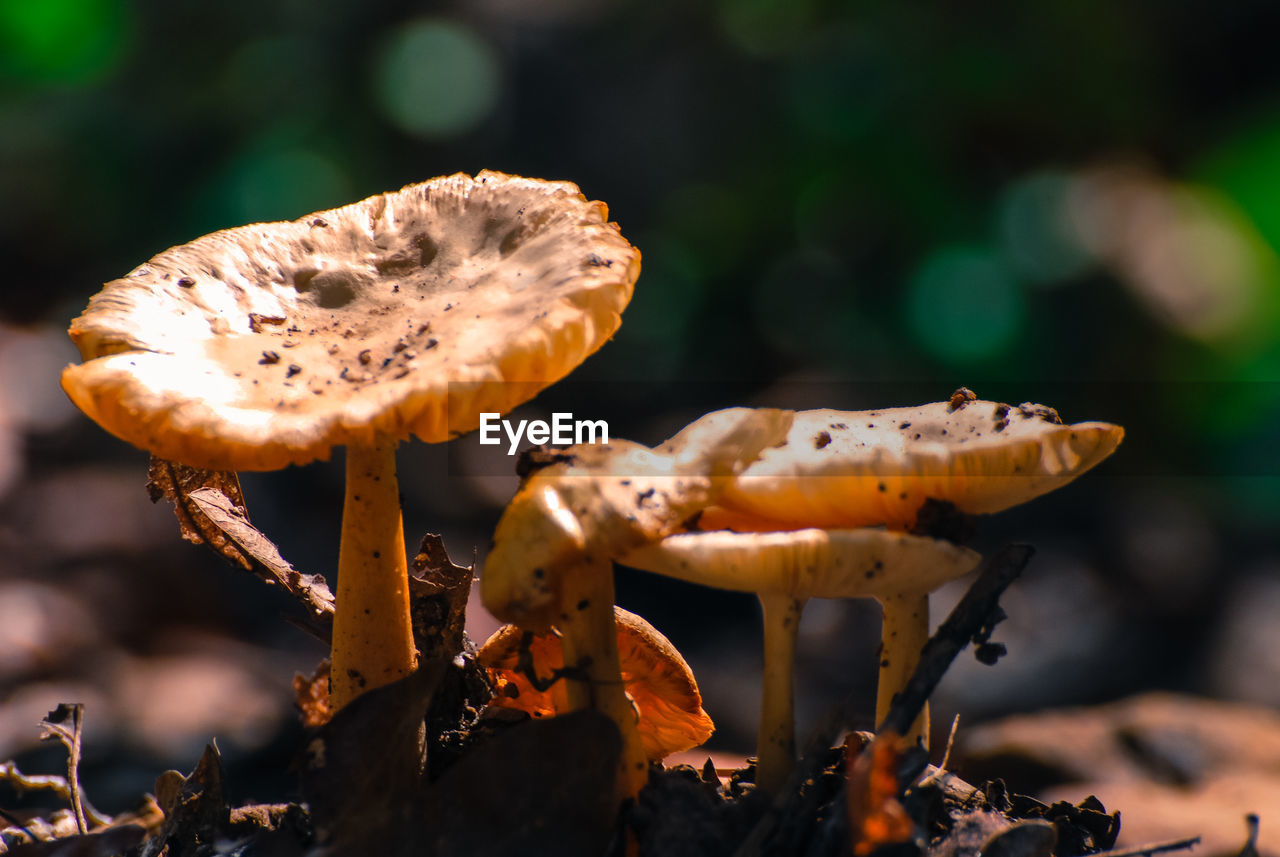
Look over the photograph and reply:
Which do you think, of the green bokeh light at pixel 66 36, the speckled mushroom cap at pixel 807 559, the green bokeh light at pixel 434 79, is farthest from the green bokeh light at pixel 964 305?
the green bokeh light at pixel 66 36

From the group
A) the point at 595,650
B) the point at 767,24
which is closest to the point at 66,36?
the point at 767,24

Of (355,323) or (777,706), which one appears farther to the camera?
(355,323)

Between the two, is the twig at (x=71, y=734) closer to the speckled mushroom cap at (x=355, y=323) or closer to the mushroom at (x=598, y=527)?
the speckled mushroom cap at (x=355, y=323)

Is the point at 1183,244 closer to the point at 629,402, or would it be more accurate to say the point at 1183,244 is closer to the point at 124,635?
the point at 629,402

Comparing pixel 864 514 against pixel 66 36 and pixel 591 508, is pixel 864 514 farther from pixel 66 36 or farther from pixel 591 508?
pixel 66 36

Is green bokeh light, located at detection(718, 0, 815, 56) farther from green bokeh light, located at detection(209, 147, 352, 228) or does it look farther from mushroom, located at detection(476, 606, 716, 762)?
mushroom, located at detection(476, 606, 716, 762)
